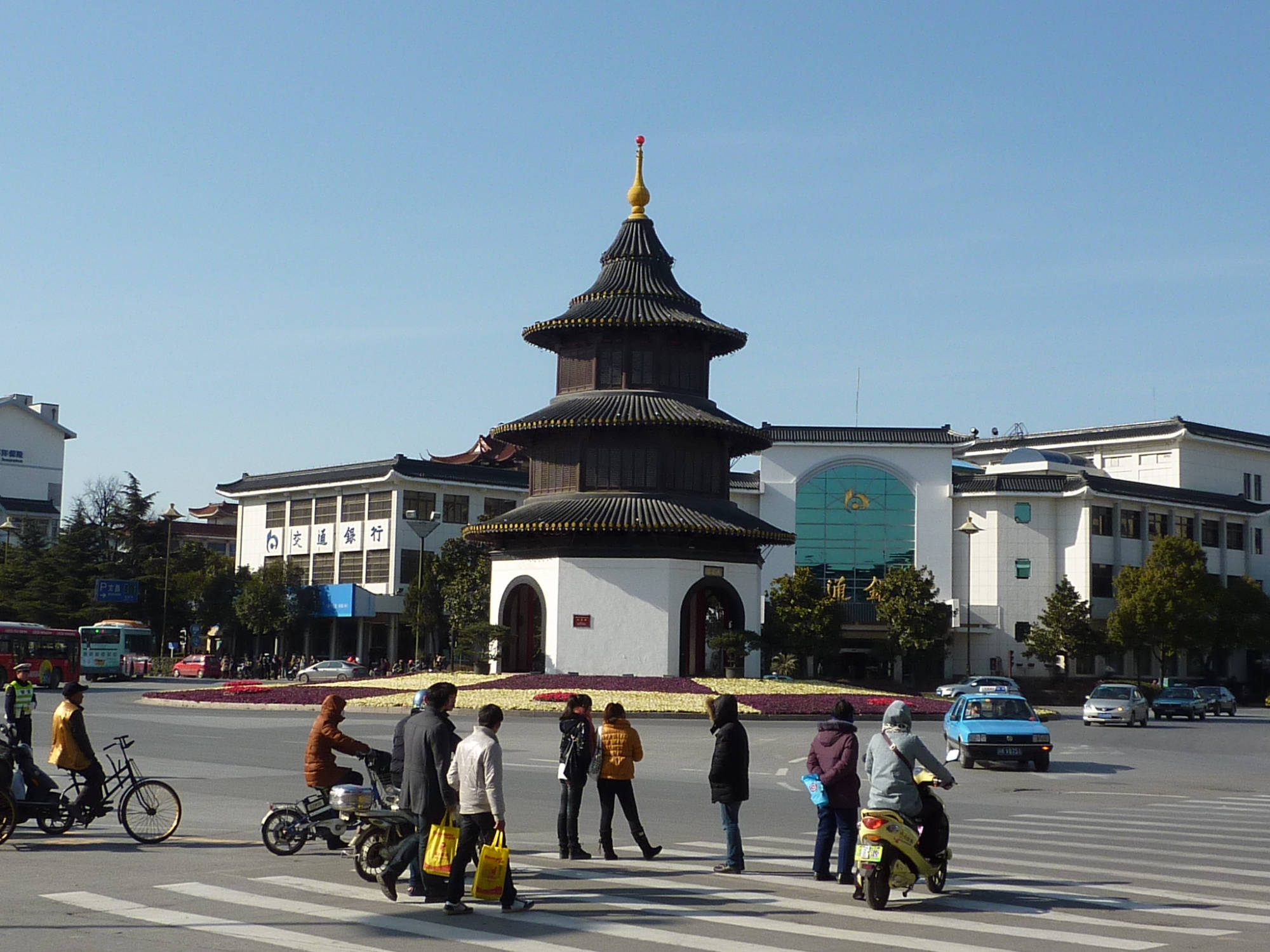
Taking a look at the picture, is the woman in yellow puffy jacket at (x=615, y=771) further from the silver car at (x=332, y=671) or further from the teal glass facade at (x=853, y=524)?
the teal glass facade at (x=853, y=524)

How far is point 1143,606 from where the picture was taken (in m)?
74.2

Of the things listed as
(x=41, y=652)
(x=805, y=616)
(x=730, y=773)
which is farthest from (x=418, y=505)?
(x=730, y=773)

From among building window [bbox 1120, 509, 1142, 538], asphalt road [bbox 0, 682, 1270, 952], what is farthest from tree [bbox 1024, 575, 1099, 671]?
asphalt road [bbox 0, 682, 1270, 952]

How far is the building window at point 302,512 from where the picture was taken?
8994 cm

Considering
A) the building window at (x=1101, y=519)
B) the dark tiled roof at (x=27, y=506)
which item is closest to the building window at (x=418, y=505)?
→ the building window at (x=1101, y=519)

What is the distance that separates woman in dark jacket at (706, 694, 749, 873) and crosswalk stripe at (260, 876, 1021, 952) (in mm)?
1906

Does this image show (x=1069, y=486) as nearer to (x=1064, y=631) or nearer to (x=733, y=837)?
(x=1064, y=631)

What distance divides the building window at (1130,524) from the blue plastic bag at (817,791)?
240 feet

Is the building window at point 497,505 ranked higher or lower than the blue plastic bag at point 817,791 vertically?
higher

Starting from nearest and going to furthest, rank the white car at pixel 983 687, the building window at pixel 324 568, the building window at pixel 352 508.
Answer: the white car at pixel 983 687
the building window at pixel 352 508
the building window at pixel 324 568

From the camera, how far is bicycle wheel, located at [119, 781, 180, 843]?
15.1m

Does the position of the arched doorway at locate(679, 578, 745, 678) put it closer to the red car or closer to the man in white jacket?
the red car

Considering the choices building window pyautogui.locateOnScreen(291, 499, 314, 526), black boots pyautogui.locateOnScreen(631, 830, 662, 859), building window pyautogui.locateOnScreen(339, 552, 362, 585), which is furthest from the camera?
building window pyautogui.locateOnScreen(291, 499, 314, 526)

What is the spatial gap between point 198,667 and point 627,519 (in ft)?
127
